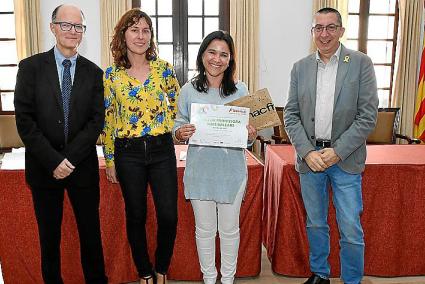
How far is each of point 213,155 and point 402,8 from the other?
549 centimetres

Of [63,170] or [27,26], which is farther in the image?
[27,26]

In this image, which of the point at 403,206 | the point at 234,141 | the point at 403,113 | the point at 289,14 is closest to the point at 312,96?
the point at 234,141

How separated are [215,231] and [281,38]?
4.79 meters

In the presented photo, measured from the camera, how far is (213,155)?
2.36 metres

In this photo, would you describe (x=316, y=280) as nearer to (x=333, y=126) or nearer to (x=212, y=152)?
(x=333, y=126)

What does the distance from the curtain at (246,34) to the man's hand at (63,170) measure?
177 inches

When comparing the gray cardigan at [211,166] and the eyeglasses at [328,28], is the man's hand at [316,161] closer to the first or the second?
the gray cardigan at [211,166]

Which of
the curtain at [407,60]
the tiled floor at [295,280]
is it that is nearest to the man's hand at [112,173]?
the tiled floor at [295,280]

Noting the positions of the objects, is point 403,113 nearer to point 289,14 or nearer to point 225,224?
point 289,14

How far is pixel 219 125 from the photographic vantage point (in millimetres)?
2307

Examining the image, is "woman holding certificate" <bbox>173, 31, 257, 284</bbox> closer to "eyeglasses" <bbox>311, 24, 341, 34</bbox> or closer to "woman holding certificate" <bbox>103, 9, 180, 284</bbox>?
"woman holding certificate" <bbox>103, 9, 180, 284</bbox>

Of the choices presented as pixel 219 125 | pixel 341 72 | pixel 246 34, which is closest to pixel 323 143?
pixel 341 72

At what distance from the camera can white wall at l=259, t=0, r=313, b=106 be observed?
6539mm

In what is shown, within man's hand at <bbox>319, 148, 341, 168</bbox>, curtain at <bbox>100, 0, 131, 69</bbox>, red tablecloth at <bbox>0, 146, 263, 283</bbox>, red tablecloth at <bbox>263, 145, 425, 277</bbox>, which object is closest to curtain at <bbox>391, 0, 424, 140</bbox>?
red tablecloth at <bbox>263, 145, 425, 277</bbox>
